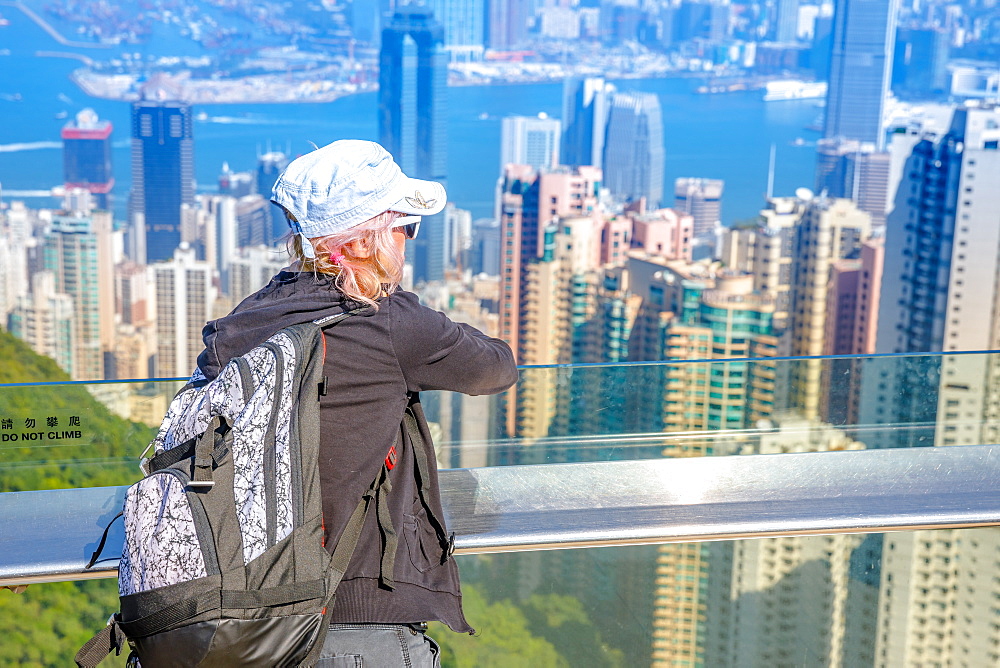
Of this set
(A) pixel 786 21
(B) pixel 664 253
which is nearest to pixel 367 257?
(B) pixel 664 253

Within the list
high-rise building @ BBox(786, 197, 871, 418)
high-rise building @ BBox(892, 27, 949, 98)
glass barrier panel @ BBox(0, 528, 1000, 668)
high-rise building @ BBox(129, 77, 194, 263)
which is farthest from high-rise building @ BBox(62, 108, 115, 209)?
glass barrier panel @ BBox(0, 528, 1000, 668)

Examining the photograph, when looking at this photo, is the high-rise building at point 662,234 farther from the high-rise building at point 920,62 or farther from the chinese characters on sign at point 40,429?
the chinese characters on sign at point 40,429

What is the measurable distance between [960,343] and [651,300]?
5486 millimetres

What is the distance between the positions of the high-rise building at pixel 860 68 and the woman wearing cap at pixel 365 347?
29.4m

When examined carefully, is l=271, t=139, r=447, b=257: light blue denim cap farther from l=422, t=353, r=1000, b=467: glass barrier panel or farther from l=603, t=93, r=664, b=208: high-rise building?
l=603, t=93, r=664, b=208: high-rise building

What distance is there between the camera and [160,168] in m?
24.7

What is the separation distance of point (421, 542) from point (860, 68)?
30.2 m

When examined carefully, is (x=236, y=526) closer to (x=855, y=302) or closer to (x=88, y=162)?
(x=855, y=302)

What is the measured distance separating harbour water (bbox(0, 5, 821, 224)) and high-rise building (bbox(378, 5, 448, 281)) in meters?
0.44

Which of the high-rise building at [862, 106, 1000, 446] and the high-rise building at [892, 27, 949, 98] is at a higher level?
the high-rise building at [892, 27, 949, 98]

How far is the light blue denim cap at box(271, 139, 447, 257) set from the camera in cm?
55

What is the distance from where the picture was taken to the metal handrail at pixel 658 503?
0.66 metres

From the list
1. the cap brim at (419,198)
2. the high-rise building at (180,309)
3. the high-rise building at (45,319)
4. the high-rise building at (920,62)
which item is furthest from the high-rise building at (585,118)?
the cap brim at (419,198)

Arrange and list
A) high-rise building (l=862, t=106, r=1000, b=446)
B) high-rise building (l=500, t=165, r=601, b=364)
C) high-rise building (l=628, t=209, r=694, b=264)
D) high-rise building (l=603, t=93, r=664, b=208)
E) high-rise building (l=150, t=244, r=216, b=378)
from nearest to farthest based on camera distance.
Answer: high-rise building (l=862, t=106, r=1000, b=446), high-rise building (l=500, t=165, r=601, b=364), high-rise building (l=150, t=244, r=216, b=378), high-rise building (l=628, t=209, r=694, b=264), high-rise building (l=603, t=93, r=664, b=208)
